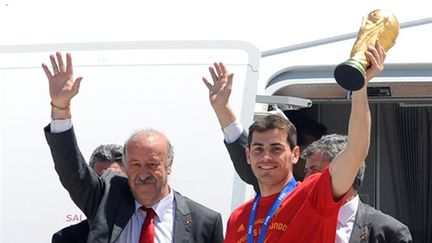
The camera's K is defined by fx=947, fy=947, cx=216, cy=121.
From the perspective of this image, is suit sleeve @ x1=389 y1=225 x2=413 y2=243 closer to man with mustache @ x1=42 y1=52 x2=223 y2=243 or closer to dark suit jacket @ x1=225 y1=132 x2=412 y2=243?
dark suit jacket @ x1=225 y1=132 x2=412 y2=243

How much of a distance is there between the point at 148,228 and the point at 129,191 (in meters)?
0.22

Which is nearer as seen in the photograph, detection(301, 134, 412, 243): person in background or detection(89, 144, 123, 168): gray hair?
detection(301, 134, 412, 243): person in background

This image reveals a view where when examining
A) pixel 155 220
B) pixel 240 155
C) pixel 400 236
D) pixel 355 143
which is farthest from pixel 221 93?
pixel 355 143

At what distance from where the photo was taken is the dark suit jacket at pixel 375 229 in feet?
13.3

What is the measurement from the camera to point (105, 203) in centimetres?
416

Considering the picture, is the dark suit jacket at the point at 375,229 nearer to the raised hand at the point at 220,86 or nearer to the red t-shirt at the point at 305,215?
the red t-shirt at the point at 305,215

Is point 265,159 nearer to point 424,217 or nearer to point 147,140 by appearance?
point 147,140

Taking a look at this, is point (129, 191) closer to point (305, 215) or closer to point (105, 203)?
point (105, 203)

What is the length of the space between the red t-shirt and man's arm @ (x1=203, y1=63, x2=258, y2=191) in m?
0.72

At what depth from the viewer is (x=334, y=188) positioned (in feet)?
11.0

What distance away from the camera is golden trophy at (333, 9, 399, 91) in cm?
303

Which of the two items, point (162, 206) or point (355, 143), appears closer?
point (355, 143)

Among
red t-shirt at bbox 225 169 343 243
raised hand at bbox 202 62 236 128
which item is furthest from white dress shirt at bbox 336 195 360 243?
raised hand at bbox 202 62 236 128

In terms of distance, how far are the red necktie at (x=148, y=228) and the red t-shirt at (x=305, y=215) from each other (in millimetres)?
466
